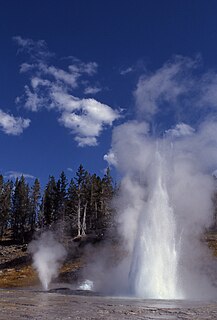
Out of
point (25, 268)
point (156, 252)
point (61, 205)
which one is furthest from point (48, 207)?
point (156, 252)

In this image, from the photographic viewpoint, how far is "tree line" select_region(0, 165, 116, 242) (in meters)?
78.4

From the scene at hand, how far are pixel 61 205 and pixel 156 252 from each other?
214 ft

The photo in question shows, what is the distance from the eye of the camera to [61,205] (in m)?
87.6

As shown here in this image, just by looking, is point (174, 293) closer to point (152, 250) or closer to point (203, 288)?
point (152, 250)

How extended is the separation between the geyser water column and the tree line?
45.1m

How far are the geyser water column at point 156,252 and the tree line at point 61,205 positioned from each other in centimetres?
4506

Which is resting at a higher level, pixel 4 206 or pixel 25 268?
pixel 4 206

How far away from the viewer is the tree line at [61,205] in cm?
7838

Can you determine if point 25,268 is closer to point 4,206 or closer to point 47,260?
point 47,260

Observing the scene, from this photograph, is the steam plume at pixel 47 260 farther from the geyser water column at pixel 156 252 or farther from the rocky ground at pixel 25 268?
the geyser water column at pixel 156 252

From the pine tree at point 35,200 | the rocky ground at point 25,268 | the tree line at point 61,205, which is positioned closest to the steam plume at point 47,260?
the rocky ground at point 25,268

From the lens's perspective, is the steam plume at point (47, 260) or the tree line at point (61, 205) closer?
the steam plume at point (47, 260)

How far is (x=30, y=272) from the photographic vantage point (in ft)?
152

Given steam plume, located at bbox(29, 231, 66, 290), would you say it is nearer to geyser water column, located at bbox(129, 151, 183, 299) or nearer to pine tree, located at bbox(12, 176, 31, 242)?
geyser water column, located at bbox(129, 151, 183, 299)
